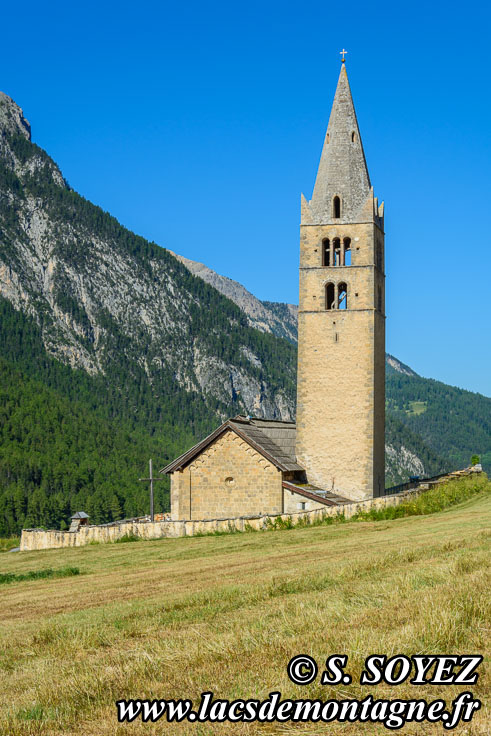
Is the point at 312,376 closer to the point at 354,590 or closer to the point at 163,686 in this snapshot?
the point at 354,590

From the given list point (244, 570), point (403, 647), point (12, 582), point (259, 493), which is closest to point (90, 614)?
point (244, 570)

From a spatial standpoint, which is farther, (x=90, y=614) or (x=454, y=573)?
(x=90, y=614)

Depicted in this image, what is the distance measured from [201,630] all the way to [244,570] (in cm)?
729

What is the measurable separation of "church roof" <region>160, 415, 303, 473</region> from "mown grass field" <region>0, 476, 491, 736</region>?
70.0ft

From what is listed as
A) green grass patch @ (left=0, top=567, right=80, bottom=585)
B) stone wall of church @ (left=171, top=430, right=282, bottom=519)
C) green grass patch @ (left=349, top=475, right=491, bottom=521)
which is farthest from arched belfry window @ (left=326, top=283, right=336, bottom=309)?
green grass patch @ (left=0, top=567, right=80, bottom=585)

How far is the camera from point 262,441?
131 ft

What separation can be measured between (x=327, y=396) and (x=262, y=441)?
12.6ft

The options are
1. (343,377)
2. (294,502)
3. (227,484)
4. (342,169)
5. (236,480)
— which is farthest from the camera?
(342,169)

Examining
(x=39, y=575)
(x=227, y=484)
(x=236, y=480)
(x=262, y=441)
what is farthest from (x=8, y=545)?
(x=39, y=575)

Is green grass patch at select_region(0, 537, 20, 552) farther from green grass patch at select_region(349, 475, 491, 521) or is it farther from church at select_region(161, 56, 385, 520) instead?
green grass patch at select_region(349, 475, 491, 521)

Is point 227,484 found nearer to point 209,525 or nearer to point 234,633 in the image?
→ point 209,525

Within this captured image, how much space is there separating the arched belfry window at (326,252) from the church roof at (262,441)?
835 cm

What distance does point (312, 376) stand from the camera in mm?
41375

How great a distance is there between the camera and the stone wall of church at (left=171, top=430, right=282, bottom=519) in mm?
38250
